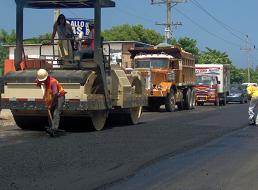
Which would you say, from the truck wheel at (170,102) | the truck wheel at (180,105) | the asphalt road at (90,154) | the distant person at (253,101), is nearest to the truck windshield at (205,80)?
the truck wheel at (180,105)

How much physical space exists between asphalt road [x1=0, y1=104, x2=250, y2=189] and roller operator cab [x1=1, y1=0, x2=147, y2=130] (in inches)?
24.5

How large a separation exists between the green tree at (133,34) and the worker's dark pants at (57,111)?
60.5 m

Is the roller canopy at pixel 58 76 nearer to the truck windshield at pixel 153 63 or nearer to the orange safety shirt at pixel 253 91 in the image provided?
the orange safety shirt at pixel 253 91

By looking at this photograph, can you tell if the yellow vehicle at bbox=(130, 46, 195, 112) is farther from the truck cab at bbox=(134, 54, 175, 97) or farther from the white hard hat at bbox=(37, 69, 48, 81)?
the white hard hat at bbox=(37, 69, 48, 81)

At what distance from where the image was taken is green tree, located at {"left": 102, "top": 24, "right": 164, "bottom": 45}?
248 feet

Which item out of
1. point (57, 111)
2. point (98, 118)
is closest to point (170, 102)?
point (98, 118)

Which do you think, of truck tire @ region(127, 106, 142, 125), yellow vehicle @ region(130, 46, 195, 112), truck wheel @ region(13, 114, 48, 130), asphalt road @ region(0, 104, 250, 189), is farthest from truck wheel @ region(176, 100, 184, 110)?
truck wheel @ region(13, 114, 48, 130)

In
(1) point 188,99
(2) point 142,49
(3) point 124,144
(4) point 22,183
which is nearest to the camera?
(4) point 22,183

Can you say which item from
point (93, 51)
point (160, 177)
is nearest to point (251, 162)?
point (160, 177)

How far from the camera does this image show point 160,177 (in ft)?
29.8

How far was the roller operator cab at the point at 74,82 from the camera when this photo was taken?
50.1 feet

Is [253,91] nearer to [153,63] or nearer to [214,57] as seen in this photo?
[153,63]

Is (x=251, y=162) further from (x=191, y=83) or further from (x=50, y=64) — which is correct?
(x=191, y=83)

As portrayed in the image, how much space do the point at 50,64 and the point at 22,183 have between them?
8638 millimetres
